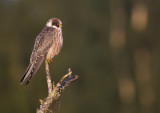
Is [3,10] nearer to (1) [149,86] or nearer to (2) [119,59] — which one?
(2) [119,59]

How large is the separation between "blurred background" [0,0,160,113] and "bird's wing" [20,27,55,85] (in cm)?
643

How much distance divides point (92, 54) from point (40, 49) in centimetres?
864

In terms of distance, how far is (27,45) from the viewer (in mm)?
13242

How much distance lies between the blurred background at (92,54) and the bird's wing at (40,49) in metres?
6.43

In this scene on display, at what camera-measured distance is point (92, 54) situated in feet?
48.1

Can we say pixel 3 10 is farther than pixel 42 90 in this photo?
Yes

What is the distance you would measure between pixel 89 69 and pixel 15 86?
9.34 feet

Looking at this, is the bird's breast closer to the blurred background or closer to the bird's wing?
the bird's wing

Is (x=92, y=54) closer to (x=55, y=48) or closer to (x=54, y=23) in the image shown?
(x=54, y=23)

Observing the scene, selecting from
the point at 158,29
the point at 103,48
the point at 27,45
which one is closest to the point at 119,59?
Result: the point at 103,48

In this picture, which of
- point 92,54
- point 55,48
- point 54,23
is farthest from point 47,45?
point 92,54

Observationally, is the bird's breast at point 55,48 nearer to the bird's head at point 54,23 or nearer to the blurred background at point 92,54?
the bird's head at point 54,23

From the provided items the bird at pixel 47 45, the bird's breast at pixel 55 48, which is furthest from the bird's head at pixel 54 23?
the bird's breast at pixel 55 48

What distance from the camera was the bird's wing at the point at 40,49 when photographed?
5.75 meters
